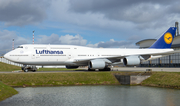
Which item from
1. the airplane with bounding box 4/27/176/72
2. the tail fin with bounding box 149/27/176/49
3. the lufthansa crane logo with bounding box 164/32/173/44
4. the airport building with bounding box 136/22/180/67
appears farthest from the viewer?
the airport building with bounding box 136/22/180/67

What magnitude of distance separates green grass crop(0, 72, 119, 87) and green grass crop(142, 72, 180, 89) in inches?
205

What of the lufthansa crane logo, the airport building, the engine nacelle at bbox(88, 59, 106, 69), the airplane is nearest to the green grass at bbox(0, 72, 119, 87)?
the engine nacelle at bbox(88, 59, 106, 69)

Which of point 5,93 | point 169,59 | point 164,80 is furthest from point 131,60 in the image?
point 169,59

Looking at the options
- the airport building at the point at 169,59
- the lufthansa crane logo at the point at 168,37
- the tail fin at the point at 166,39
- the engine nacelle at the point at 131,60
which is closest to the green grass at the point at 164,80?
the engine nacelle at the point at 131,60

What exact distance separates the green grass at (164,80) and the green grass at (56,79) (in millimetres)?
5216

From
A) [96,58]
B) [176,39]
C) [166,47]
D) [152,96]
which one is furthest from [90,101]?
[176,39]

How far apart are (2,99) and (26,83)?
27.4 ft

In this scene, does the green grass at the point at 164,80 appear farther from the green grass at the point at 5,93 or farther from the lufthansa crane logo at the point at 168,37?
the green grass at the point at 5,93

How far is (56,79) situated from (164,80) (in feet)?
52.7

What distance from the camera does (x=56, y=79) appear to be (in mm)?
27531

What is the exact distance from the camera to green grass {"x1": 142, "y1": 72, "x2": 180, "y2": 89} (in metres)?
25.9

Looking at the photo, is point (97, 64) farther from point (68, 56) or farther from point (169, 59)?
point (169, 59)

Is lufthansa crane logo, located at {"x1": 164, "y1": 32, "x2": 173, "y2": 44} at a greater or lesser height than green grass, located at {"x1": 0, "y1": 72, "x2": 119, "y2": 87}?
greater

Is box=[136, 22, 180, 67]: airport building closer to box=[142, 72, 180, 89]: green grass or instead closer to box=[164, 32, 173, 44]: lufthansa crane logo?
box=[164, 32, 173, 44]: lufthansa crane logo
